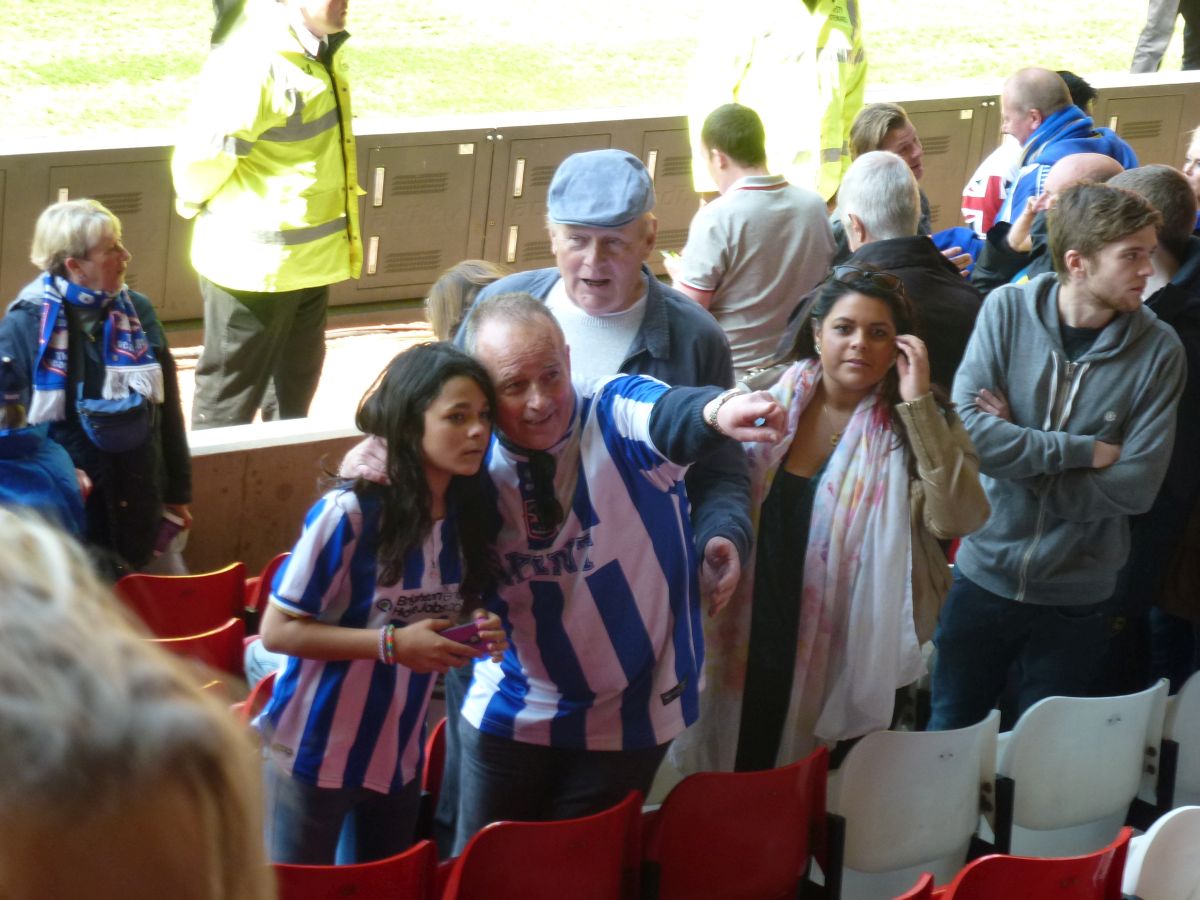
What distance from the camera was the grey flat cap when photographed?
3.06m

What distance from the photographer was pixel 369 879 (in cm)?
255

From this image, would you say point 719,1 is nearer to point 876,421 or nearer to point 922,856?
point 876,421

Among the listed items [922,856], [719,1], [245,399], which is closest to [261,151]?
[245,399]

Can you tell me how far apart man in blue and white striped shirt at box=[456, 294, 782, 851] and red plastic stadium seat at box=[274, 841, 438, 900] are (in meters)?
0.32

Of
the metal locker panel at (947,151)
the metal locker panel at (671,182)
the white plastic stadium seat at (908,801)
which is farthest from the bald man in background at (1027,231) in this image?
the metal locker panel at (947,151)

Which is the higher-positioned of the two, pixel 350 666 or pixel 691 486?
pixel 691 486

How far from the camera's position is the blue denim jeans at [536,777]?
289 cm

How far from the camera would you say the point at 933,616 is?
11.1 ft

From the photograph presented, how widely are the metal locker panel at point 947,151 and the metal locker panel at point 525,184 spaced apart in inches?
93.9

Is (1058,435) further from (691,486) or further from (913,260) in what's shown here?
(691,486)

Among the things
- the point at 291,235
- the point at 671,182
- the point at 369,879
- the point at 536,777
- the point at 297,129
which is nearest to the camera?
the point at 369,879

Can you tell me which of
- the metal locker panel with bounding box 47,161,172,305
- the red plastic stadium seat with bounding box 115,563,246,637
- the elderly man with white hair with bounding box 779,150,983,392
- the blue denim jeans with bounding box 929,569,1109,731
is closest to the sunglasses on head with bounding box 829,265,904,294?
the elderly man with white hair with bounding box 779,150,983,392

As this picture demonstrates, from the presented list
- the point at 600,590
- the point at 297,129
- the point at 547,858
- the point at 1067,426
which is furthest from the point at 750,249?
the point at 547,858

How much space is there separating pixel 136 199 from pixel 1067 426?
5185 millimetres
